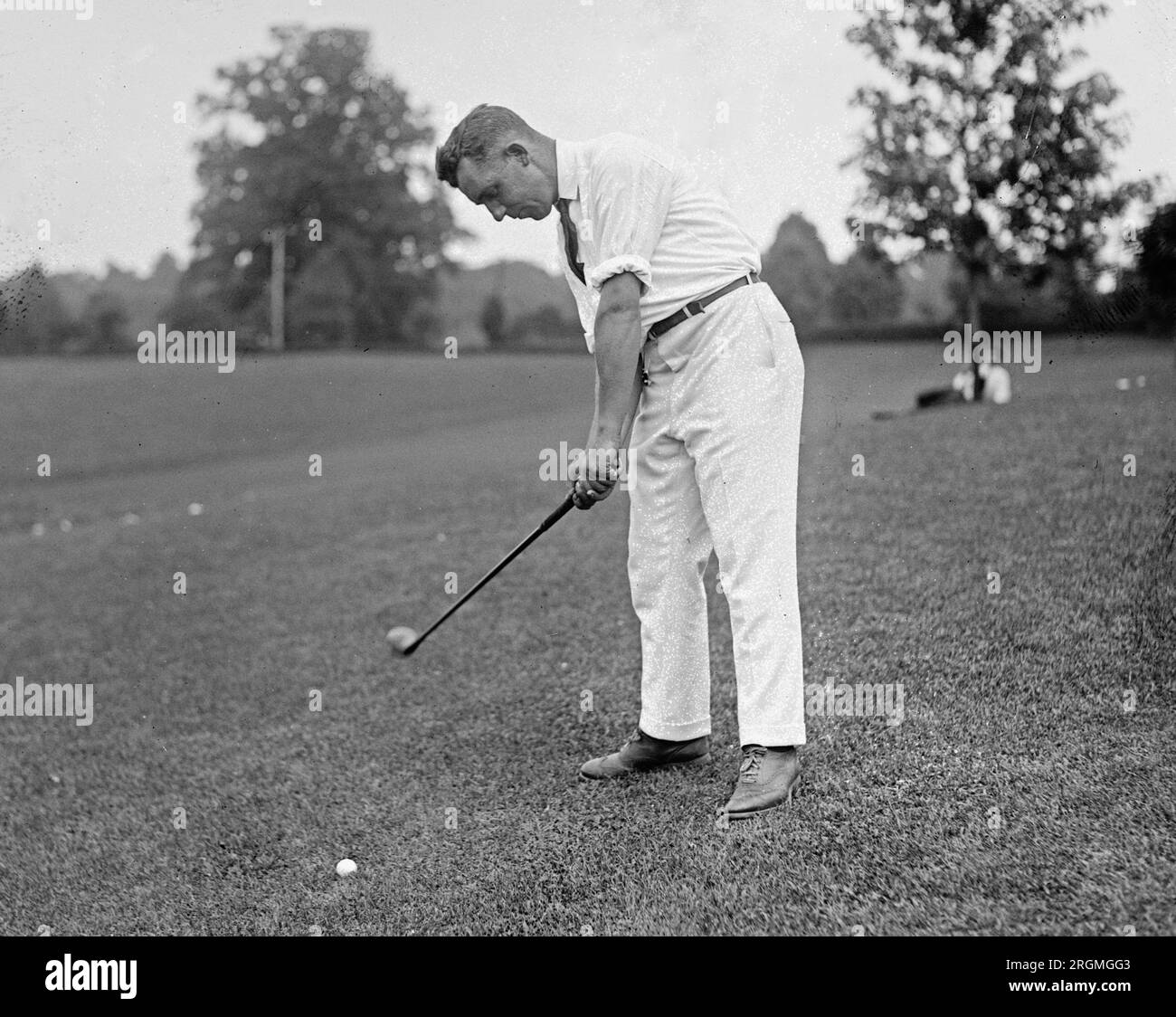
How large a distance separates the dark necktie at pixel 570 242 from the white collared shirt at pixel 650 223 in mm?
39

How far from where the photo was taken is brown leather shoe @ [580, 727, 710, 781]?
3.96 m

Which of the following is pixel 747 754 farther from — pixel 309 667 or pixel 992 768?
pixel 309 667

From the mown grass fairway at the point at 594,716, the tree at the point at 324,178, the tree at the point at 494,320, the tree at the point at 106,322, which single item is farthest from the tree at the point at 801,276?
the tree at the point at 106,322

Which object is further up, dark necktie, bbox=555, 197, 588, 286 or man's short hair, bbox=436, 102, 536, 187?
man's short hair, bbox=436, 102, 536, 187

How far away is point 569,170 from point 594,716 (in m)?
2.22

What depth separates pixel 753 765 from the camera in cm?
351

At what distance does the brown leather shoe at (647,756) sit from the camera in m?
3.96

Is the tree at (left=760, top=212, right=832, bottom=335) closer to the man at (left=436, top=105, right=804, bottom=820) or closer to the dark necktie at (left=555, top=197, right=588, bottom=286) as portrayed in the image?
the dark necktie at (left=555, top=197, right=588, bottom=286)

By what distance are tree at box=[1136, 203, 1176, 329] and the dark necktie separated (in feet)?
11.0

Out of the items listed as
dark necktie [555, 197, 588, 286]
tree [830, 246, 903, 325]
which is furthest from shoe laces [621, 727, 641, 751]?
tree [830, 246, 903, 325]

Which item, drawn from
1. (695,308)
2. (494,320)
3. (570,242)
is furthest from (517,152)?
(494,320)

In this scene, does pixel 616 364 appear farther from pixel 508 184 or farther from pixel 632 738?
pixel 632 738

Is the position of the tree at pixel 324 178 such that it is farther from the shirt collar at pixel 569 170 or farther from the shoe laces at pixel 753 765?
the shoe laces at pixel 753 765
